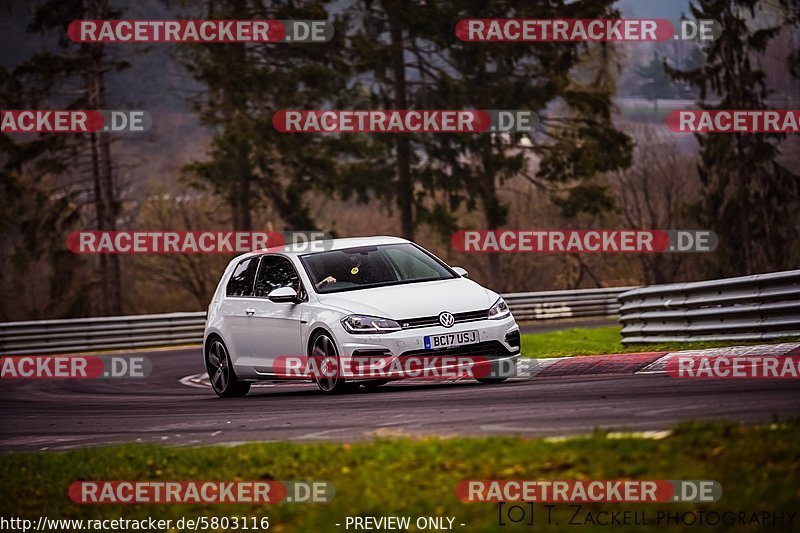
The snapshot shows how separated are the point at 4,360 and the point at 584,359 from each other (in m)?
17.9

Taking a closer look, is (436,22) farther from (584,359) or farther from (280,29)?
(584,359)

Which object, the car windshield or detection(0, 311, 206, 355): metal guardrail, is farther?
detection(0, 311, 206, 355): metal guardrail

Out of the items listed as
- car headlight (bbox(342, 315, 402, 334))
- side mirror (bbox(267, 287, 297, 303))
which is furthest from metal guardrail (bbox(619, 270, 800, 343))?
side mirror (bbox(267, 287, 297, 303))

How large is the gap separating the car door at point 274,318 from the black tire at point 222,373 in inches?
28.8

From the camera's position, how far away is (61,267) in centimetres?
4638

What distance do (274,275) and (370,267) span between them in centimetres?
127

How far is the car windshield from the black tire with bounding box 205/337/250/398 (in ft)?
6.08

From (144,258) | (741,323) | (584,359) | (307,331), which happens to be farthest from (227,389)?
(144,258)

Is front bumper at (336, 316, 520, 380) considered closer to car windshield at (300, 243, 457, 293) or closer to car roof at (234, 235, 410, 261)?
car windshield at (300, 243, 457, 293)

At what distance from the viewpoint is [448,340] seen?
12.7 meters

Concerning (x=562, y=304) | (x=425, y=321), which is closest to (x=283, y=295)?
(x=425, y=321)

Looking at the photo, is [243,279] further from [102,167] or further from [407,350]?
[102,167]

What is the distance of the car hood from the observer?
12.9m

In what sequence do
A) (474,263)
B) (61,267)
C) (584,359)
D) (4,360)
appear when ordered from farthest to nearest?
(474,263)
(61,267)
(4,360)
(584,359)
